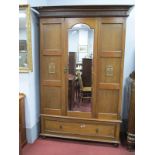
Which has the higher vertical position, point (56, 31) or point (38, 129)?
point (56, 31)

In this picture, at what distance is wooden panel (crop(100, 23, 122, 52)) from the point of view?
237 centimetres

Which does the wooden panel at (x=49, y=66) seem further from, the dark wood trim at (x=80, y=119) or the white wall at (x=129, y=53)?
the white wall at (x=129, y=53)

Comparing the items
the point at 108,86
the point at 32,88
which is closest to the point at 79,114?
the point at 108,86

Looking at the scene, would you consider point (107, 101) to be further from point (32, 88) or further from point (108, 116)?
point (32, 88)

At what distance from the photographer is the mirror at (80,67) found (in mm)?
2428

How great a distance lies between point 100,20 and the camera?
93.6 inches

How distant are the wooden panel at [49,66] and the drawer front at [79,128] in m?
0.66

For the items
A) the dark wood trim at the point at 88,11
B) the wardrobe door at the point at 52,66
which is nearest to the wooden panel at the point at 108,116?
the wardrobe door at the point at 52,66

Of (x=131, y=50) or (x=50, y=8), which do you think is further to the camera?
(x=131, y=50)

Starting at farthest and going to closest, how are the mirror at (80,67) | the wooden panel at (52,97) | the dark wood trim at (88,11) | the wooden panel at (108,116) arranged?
the wooden panel at (52,97) < the wooden panel at (108,116) < the mirror at (80,67) < the dark wood trim at (88,11)

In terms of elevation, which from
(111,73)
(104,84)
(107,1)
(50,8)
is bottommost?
(104,84)
